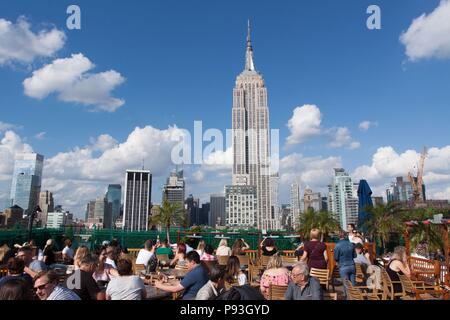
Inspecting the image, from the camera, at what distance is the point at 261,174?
16688 centimetres

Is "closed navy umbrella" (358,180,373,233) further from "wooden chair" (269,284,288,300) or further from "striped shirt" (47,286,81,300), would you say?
"striped shirt" (47,286,81,300)

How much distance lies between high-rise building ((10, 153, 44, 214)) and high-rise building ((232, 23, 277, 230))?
87.6m

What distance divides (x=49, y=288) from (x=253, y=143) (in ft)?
543

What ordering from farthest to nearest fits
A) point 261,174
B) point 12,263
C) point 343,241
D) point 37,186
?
1. point 261,174
2. point 37,186
3. point 343,241
4. point 12,263

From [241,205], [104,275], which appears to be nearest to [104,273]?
[104,275]

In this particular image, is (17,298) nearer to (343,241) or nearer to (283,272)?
(283,272)

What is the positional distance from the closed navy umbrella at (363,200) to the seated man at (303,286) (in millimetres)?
11017

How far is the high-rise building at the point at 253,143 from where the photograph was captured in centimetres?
16688

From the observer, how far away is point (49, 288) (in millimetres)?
3645

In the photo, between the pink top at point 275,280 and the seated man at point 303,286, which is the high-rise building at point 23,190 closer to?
the pink top at point 275,280

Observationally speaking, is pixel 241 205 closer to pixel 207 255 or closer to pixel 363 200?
pixel 363 200

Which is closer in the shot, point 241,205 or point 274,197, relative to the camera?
point 241,205
